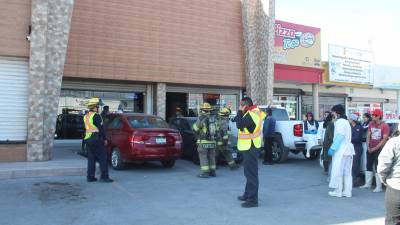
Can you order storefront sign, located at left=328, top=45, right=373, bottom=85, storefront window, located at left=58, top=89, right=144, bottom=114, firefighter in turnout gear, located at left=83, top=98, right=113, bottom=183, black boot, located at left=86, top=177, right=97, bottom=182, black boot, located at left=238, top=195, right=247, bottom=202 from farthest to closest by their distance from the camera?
storefront sign, located at left=328, top=45, right=373, bottom=85 < storefront window, located at left=58, top=89, right=144, bottom=114 < black boot, located at left=86, top=177, right=97, bottom=182 < firefighter in turnout gear, located at left=83, top=98, right=113, bottom=183 < black boot, located at left=238, top=195, right=247, bottom=202

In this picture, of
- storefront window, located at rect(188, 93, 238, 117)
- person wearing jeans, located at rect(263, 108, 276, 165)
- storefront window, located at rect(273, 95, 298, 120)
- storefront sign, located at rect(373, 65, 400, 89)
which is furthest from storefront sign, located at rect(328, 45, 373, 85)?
person wearing jeans, located at rect(263, 108, 276, 165)

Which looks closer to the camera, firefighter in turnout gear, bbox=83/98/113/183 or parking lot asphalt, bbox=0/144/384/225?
parking lot asphalt, bbox=0/144/384/225

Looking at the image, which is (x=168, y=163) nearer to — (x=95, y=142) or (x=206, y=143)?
(x=206, y=143)

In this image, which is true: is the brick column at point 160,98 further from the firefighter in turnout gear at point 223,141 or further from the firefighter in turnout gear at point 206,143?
the firefighter in turnout gear at point 206,143

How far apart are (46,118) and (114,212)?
20.9ft

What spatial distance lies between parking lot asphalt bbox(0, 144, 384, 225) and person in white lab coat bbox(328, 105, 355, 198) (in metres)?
0.29

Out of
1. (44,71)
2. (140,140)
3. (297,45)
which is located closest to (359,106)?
(297,45)

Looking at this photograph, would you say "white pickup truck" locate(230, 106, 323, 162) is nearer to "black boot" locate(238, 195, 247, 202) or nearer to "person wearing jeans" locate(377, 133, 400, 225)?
"black boot" locate(238, 195, 247, 202)

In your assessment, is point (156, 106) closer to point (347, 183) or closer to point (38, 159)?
point (38, 159)

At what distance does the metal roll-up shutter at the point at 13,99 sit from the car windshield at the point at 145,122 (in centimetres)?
315

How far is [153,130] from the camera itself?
11.4 meters

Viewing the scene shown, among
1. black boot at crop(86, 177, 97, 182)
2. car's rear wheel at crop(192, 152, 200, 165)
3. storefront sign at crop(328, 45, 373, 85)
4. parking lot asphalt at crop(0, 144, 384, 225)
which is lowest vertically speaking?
parking lot asphalt at crop(0, 144, 384, 225)

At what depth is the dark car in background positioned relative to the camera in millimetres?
16938

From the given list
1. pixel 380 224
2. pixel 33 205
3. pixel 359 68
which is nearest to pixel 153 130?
pixel 33 205
